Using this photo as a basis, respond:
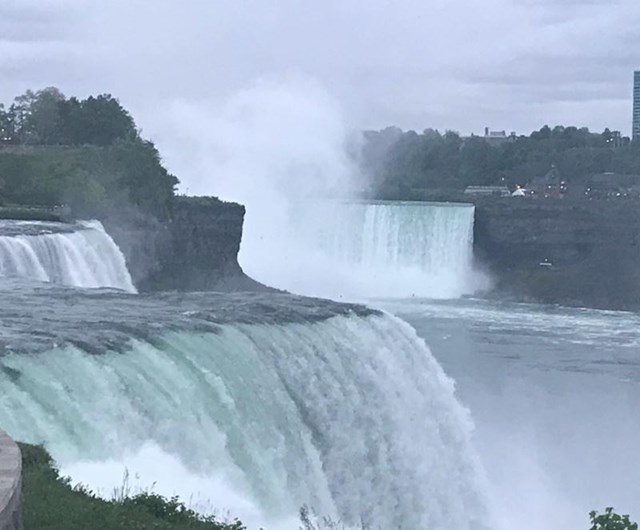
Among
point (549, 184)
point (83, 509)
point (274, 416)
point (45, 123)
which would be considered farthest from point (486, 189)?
point (83, 509)

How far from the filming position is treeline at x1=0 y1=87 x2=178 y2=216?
3884 cm

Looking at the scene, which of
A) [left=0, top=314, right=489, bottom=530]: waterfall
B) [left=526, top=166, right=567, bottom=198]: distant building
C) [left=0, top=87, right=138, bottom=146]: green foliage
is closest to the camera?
[left=0, top=314, right=489, bottom=530]: waterfall

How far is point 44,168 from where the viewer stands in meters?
40.7

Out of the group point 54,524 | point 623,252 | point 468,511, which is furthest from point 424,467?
point 623,252

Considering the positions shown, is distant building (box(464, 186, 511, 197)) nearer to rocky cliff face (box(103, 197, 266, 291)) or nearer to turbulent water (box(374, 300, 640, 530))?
turbulent water (box(374, 300, 640, 530))

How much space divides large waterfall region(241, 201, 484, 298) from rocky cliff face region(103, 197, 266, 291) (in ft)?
34.3

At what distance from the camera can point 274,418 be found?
51.5 ft

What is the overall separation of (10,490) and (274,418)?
327 inches

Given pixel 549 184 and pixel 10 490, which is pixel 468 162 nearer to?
pixel 549 184

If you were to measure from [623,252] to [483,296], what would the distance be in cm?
614

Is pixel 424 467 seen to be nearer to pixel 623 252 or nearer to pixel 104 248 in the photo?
pixel 104 248

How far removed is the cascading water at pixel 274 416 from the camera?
12867 millimetres

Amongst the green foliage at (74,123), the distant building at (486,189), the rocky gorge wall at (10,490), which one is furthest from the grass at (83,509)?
the distant building at (486,189)

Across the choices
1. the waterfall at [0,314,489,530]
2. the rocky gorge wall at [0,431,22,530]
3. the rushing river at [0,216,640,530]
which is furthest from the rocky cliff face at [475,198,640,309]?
the rocky gorge wall at [0,431,22,530]
